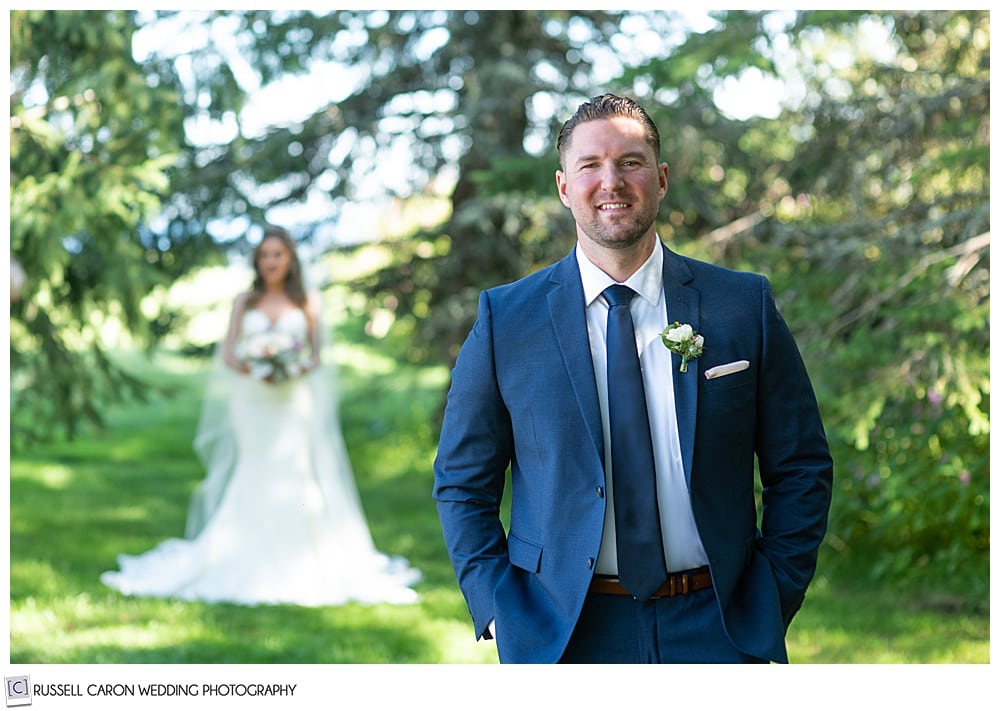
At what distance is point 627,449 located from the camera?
2.26m

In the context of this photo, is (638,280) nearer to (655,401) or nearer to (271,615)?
(655,401)

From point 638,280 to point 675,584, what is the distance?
620 millimetres

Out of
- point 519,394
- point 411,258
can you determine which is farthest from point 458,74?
point 519,394

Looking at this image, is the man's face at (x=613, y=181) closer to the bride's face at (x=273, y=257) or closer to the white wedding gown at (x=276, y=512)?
the white wedding gown at (x=276, y=512)

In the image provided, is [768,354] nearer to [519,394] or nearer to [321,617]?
[519,394]

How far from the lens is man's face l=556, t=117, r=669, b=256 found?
222 cm

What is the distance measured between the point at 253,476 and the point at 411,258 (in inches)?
115

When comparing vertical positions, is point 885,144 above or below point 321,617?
above

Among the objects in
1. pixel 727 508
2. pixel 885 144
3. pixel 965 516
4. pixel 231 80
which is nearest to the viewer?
pixel 727 508

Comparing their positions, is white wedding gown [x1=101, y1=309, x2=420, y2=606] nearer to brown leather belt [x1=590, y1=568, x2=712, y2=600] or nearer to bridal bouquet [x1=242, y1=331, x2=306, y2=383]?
bridal bouquet [x1=242, y1=331, x2=306, y2=383]

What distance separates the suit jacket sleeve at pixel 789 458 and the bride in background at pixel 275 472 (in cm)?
466

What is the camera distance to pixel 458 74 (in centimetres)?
946

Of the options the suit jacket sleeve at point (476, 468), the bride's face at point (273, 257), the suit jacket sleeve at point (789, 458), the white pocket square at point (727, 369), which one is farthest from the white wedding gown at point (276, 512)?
the white pocket square at point (727, 369)

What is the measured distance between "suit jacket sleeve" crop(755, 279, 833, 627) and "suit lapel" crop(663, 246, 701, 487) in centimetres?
16
